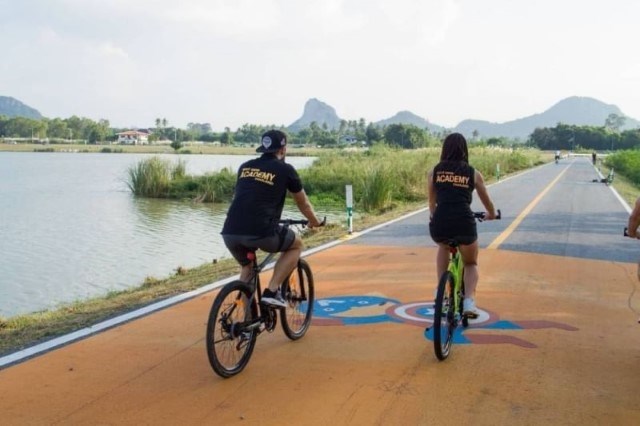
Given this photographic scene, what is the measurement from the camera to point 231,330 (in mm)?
5027

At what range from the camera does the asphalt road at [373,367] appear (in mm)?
4379

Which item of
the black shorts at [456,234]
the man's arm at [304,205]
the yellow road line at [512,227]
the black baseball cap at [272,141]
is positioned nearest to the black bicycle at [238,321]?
the man's arm at [304,205]

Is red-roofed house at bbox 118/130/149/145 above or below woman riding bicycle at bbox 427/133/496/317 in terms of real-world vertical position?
below

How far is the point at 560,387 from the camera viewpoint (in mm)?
4875

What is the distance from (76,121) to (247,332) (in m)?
179

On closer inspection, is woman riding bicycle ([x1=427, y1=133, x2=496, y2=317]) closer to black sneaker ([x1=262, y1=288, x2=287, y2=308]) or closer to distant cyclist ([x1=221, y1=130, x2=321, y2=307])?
distant cyclist ([x1=221, y1=130, x2=321, y2=307])

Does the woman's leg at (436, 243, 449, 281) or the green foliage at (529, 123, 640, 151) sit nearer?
the woman's leg at (436, 243, 449, 281)

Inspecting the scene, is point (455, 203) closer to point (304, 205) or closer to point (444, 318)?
point (444, 318)

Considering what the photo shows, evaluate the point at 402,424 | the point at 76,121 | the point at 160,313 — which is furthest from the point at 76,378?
the point at 76,121

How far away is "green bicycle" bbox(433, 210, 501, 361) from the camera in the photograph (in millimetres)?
5238

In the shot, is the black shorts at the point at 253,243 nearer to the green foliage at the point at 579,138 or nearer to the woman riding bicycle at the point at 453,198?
the woman riding bicycle at the point at 453,198

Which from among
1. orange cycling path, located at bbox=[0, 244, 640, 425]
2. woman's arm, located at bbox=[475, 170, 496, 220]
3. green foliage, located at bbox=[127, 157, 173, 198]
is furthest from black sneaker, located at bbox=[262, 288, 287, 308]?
green foliage, located at bbox=[127, 157, 173, 198]

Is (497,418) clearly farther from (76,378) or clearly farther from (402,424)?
(76,378)

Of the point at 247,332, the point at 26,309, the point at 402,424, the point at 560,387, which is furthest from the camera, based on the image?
the point at 26,309
